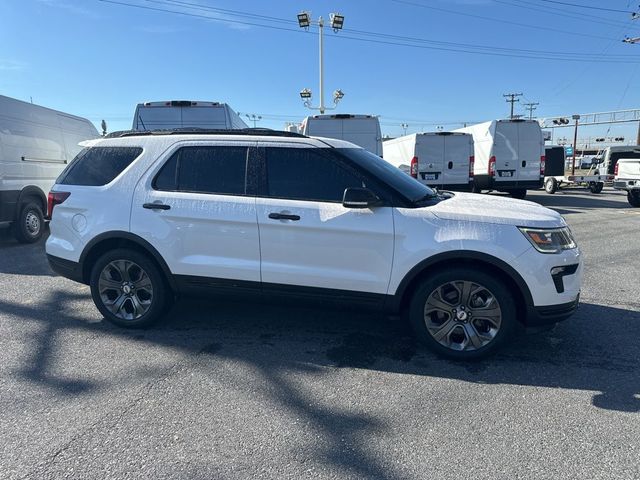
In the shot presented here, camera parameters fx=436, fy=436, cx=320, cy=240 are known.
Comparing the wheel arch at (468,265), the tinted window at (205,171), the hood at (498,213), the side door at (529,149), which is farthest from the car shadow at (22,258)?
the side door at (529,149)

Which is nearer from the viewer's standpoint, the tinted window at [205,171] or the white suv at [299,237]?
the white suv at [299,237]

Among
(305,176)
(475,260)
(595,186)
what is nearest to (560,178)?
(595,186)

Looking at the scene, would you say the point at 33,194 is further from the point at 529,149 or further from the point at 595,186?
the point at 595,186

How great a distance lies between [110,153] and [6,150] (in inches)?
202

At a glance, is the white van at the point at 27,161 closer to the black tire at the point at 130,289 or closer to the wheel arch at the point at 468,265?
the black tire at the point at 130,289

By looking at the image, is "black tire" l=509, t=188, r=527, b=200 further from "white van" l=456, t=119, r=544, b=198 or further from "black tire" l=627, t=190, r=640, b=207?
"black tire" l=627, t=190, r=640, b=207

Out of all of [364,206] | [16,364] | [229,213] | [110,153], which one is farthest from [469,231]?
[16,364]

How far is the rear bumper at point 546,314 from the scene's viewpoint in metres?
3.40

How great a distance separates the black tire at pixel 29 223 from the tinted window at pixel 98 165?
15.9ft

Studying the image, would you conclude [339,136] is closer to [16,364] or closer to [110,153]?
[110,153]

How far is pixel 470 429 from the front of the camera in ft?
8.87

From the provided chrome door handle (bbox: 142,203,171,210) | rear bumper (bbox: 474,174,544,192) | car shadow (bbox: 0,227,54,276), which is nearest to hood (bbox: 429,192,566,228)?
chrome door handle (bbox: 142,203,171,210)

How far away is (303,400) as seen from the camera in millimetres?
3029

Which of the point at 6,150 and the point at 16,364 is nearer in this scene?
the point at 16,364
